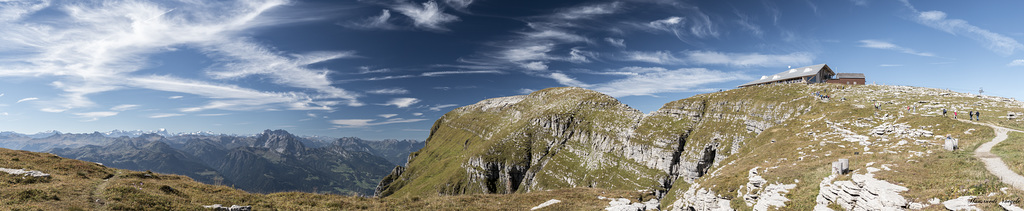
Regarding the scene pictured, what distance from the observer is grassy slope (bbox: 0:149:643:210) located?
21.2 metres

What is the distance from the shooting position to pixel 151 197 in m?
23.2

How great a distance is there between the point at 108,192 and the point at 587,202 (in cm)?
3934

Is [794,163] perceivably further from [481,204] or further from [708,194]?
[481,204]

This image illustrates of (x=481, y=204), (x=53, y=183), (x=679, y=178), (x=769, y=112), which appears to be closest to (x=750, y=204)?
(x=481, y=204)

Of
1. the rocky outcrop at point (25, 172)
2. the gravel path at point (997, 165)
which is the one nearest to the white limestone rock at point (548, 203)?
the gravel path at point (997, 165)

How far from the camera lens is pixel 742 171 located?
4281 cm

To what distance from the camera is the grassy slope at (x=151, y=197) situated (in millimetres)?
21219

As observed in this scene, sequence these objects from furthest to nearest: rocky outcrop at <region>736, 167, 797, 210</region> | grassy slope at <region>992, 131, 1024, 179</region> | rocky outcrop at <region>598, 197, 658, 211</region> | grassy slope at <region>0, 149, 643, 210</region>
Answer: rocky outcrop at <region>598, 197, 658, 211</region> < rocky outcrop at <region>736, 167, 797, 210</region> < grassy slope at <region>992, 131, 1024, 179</region> < grassy slope at <region>0, 149, 643, 210</region>

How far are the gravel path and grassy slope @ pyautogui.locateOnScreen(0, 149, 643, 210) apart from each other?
25.3 metres

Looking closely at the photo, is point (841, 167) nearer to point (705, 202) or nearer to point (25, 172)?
point (705, 202)

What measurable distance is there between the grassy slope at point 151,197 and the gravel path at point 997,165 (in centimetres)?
2533

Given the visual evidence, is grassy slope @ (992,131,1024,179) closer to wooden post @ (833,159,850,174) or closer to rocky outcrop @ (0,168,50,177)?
wooden post @ (833,159,850,174)

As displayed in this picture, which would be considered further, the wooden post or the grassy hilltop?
the wooden post

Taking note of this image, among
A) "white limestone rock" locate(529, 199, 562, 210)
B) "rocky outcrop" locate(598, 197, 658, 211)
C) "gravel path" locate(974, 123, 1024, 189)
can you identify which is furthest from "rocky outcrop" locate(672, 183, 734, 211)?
"white limestone rock" locate(529, 199, 562, 210)
